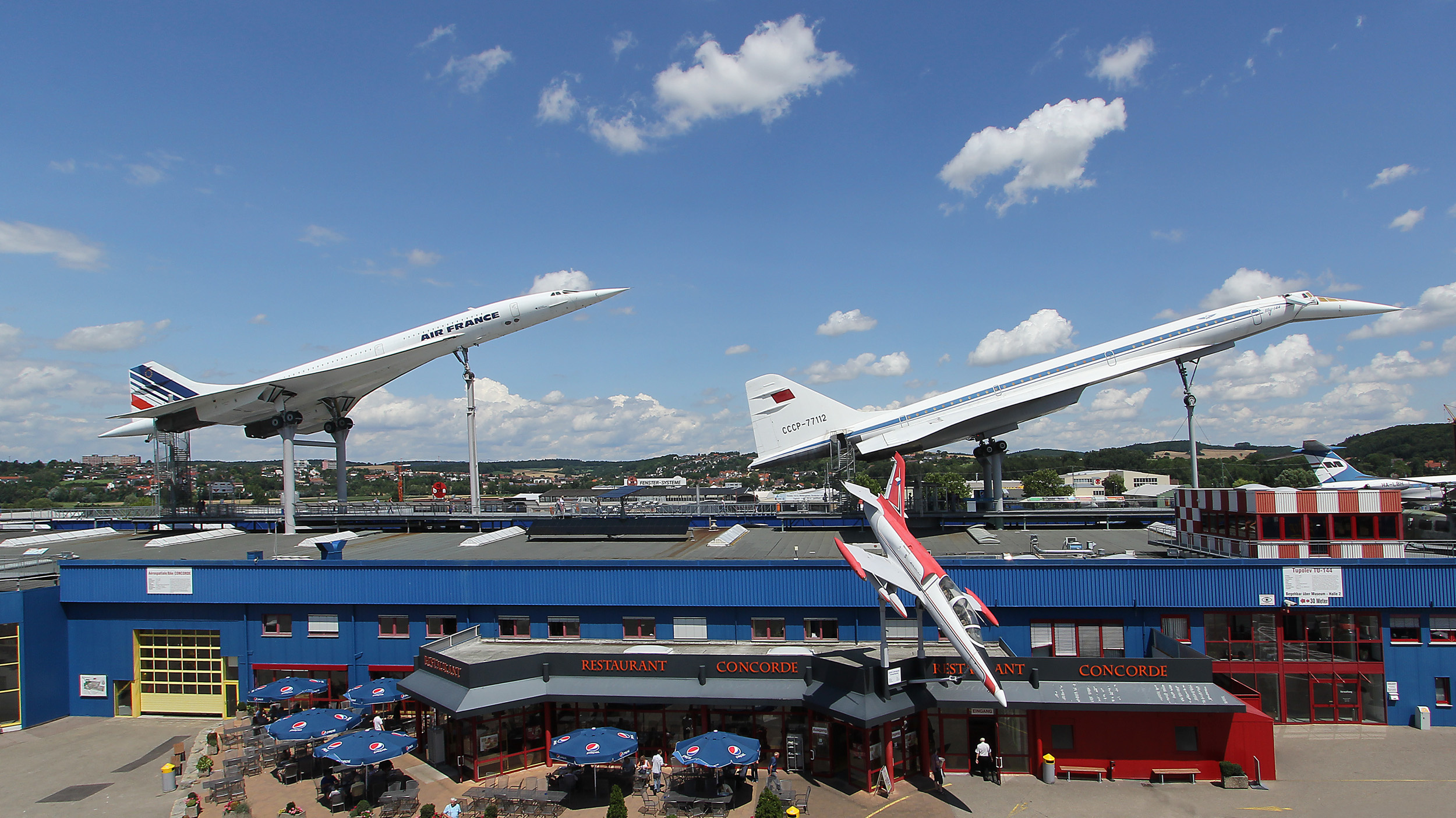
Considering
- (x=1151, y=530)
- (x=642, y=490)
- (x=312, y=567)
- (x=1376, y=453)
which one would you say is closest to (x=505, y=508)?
(x=642, y=490)

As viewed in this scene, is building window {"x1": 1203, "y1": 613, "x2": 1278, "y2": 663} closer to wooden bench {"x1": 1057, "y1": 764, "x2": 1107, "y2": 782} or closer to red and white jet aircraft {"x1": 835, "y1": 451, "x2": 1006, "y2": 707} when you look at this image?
wooden bench {"x1": 1057, "y1": 764, "x2": 1107, "y2": 782}

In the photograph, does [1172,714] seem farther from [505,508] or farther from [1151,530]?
[505,508]

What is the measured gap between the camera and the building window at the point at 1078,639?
21.6 metres

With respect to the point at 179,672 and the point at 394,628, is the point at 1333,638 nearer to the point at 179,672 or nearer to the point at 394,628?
the point at 394,628

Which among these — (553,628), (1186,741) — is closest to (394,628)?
(553,628)

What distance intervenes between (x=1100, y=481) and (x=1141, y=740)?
167035mm

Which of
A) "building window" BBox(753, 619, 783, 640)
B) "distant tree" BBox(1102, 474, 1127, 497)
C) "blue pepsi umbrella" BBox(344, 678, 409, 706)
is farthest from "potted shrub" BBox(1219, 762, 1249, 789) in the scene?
"distant tree" BBox(1102, 474, 1127, 497)

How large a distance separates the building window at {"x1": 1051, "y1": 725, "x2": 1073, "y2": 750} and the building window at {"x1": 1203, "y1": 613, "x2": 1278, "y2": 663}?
19.2 ft

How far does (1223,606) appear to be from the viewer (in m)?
21.0

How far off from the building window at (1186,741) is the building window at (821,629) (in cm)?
919

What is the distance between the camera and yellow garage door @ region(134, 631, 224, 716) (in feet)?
84.2

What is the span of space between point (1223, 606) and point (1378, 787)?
5199 millimetres

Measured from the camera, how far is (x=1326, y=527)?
2197cm

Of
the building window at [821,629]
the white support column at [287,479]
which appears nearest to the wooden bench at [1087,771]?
the building window at [821,629]
